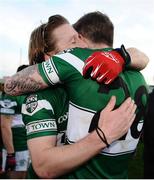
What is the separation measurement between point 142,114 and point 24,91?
2.63ft

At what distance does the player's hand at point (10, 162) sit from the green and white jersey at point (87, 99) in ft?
11.0

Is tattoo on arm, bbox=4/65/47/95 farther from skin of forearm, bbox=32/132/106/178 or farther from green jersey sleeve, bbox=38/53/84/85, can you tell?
skin of forearm, bbox=32/132/106/178

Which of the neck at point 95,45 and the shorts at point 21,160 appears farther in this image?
the shorts at point 21,160

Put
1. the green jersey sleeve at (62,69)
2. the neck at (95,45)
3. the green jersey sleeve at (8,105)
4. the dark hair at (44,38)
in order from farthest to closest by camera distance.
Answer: the green jersey sleeve at (8,105) < the dark hair at (44,38) < the neck at (95,45) < the green jersey sleeve at (62,69)

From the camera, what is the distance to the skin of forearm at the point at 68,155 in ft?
7.77

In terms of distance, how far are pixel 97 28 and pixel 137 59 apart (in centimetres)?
35

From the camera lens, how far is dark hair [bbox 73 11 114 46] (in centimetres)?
273

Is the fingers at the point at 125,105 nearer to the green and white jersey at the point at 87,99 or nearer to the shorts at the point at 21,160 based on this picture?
the green and white jersey at the point at 87,99

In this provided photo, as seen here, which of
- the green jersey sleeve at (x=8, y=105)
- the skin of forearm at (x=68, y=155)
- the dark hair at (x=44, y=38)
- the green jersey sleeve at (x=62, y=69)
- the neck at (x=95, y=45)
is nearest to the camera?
the skin of forearm at (x=68, y=155)

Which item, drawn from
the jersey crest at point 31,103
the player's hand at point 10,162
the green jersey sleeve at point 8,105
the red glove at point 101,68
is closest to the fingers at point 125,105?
the red glove at point 101,68

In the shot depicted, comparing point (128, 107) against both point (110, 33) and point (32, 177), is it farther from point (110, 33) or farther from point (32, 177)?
point (32, 177)

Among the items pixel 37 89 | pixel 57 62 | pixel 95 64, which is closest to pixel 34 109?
pixel 37 89

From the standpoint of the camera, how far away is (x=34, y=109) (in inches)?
99.7

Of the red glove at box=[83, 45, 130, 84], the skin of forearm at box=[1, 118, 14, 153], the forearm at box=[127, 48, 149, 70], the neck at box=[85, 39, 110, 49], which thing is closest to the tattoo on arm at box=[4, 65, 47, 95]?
the red glove at box=[83, 45, 130, 84]
